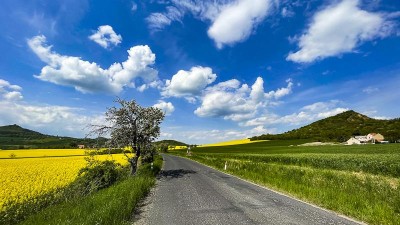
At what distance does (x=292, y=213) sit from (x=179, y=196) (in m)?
6.25

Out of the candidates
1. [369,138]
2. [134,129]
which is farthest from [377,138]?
[134,129]

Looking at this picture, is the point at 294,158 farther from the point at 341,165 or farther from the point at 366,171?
the point at 366,171

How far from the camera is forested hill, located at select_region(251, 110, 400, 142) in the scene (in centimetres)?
12585

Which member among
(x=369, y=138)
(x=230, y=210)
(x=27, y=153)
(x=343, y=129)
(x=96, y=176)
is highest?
(x=343, y=129)

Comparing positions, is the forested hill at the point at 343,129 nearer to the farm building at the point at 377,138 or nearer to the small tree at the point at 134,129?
the farm building at the point at 377,138

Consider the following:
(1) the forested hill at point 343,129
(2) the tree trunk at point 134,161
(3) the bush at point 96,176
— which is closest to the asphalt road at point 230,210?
(3) the bush at point 96,176

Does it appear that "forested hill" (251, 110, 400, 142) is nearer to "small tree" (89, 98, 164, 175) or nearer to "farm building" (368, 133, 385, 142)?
"farm building" (368, 133, 385, 142)

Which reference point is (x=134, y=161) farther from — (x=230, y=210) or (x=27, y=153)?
(x=27, y=153)

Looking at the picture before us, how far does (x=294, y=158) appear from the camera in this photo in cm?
3884

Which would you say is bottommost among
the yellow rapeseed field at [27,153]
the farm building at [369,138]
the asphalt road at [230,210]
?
the asphalt road at [230,210]

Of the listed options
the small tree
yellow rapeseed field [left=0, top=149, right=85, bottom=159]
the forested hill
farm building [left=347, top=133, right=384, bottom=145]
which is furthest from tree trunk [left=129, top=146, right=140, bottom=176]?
farm building [left=347, top=133, right=384, bottom=145]

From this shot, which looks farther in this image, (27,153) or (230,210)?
(27,153)

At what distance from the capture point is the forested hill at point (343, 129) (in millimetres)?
125850

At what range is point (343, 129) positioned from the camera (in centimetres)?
14712
